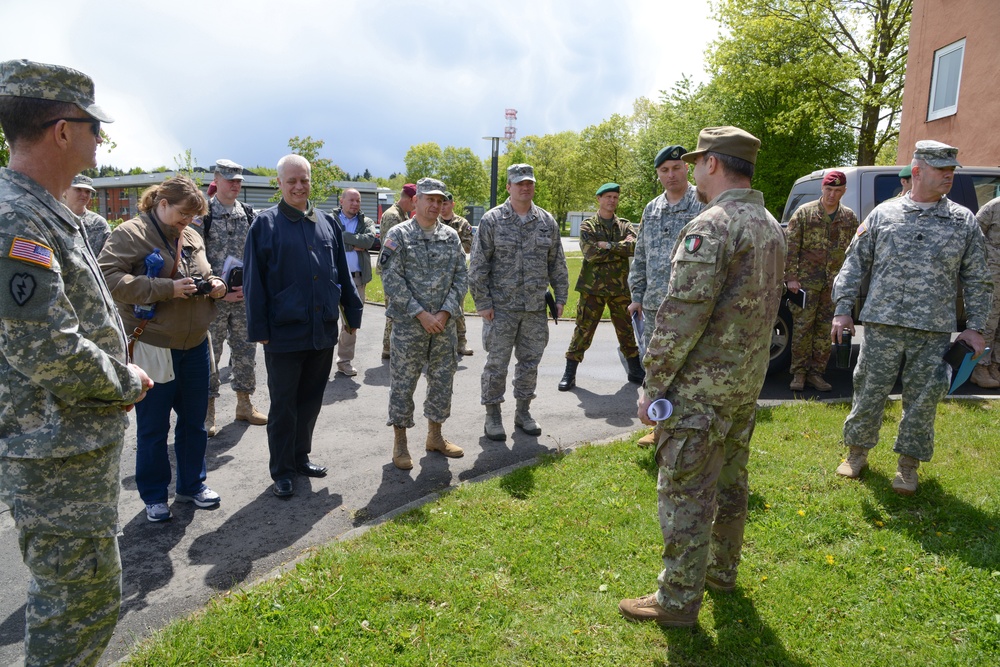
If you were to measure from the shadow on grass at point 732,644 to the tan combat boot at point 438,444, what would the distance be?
2573mm

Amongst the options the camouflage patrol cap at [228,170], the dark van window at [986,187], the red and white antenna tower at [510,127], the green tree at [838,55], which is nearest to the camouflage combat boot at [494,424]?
the camouflage patrol cap at [228,170]

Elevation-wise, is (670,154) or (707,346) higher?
(670,154)

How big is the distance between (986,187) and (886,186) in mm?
1282

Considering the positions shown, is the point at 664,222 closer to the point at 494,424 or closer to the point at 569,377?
the point at 494,424

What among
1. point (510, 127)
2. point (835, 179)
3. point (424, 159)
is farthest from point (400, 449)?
point (424, 159)

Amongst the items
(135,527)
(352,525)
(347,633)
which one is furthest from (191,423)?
(347,633)

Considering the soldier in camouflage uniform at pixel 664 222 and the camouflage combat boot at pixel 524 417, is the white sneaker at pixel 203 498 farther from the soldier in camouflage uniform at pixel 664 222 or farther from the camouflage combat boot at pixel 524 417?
the soldier in camouflage uniform at pixel 664 222

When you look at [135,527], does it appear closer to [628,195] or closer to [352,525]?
[352,525]

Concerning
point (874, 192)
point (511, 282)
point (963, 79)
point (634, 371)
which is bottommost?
point (634, 371)

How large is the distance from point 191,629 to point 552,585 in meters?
1.71

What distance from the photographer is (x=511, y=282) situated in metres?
5.54

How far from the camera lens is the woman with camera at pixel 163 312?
390 cm

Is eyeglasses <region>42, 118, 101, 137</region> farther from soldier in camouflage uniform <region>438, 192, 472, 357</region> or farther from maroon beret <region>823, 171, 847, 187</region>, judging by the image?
maroon beret <region>823, 171, 847, 187</region>

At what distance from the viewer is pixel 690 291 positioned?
2.69m
